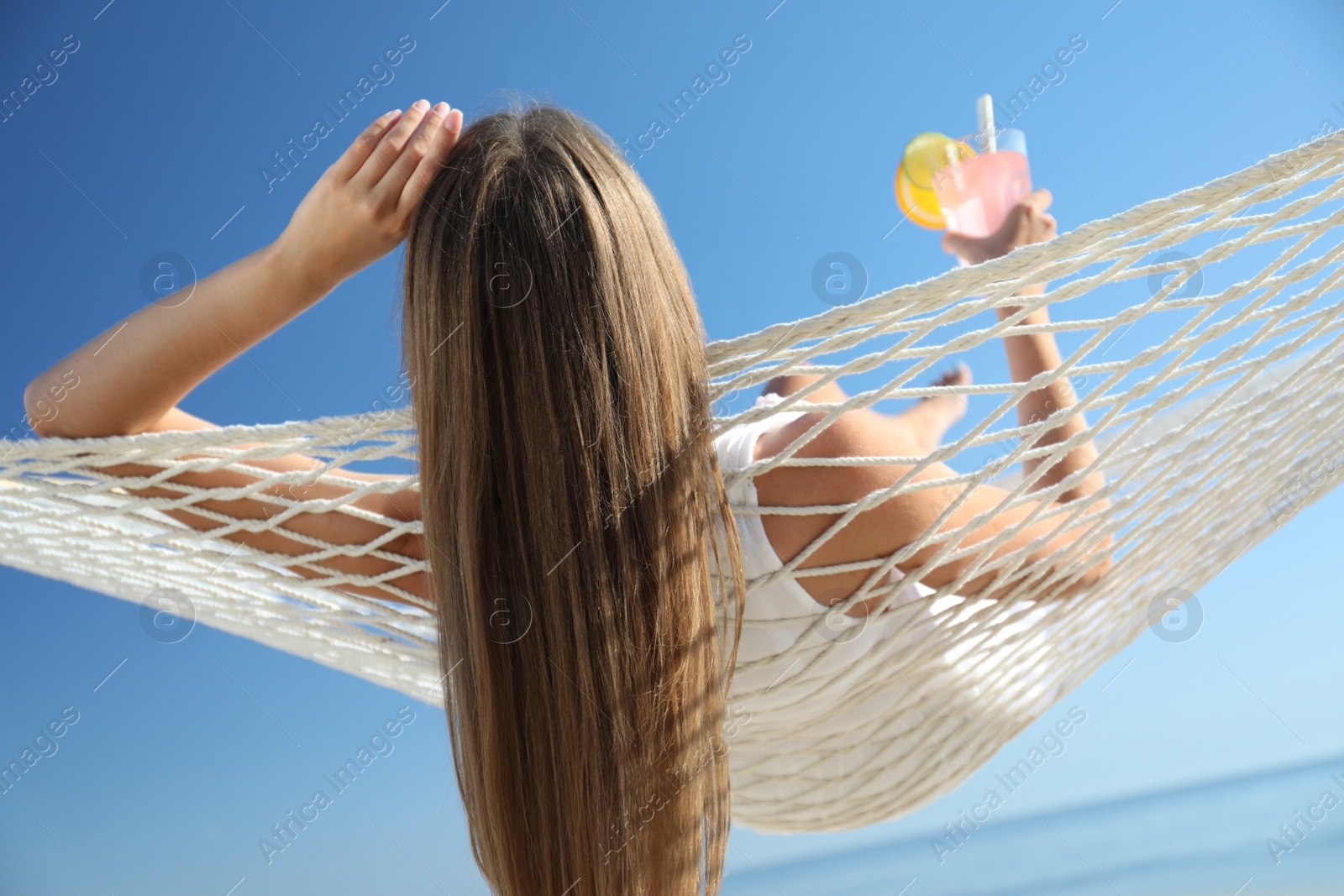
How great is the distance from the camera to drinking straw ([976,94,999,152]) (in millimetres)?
919

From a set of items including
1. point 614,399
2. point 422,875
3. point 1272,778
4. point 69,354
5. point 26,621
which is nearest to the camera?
point 614,399

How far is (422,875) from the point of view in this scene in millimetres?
1268

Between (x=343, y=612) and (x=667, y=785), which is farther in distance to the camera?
(x=343, y=612)

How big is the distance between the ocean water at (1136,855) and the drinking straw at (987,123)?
528cm

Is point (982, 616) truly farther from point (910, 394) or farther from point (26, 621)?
point (26, 621)

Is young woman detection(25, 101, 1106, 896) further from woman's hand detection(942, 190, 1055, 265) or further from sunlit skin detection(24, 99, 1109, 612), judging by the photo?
woman's hand detection(942, 190, 1055, 265)

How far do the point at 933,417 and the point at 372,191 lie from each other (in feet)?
4.72

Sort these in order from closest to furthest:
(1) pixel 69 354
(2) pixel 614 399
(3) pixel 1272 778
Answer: (2) pixel 614 399 < (1) pixel 69 354 < (3) pixel 1272 778

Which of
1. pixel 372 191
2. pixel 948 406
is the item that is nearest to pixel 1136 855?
pixel 948 406

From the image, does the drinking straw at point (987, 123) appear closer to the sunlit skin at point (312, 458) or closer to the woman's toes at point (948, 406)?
the sunlit skin at point (312, 458)

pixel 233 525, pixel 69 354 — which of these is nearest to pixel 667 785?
pixel 233 525

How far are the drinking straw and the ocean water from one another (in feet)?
17.3

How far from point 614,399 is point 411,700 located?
857 mm

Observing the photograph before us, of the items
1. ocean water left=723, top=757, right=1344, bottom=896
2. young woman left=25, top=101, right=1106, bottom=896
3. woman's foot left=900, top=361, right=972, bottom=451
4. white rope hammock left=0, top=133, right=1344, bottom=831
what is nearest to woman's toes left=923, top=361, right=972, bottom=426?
woman's foot left=900, top=361, right=972, bottom=451
